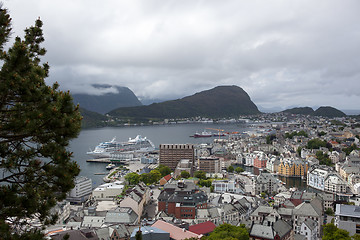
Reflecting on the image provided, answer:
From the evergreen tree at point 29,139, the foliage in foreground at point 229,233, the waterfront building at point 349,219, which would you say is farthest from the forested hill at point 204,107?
the evergreen tree at point 29,139

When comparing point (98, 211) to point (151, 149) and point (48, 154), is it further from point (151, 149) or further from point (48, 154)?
point (151, 149)

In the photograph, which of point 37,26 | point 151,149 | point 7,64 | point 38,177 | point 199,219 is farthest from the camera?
point 151,149

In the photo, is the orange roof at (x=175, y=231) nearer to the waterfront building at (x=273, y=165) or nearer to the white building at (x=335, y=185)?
the white building at (x=335, y=185)

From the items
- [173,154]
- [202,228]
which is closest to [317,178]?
[173,154]

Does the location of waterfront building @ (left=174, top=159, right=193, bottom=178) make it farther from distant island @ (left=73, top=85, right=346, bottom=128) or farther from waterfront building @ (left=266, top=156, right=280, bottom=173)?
distant island @ (left=73, top=85, right=346, bottom=128)

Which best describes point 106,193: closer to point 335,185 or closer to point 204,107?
point 335,185

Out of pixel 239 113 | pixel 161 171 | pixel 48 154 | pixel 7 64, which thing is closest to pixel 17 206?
pixel 48 154
